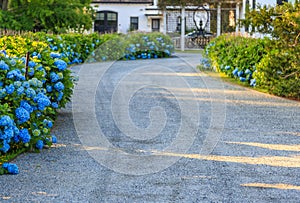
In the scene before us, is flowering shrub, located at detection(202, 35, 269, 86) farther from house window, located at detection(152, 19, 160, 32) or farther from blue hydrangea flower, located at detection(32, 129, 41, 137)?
house window, located at detection(152, 19, 160, 32)

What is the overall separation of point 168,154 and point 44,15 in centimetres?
2271

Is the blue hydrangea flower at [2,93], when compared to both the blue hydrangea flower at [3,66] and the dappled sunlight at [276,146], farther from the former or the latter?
the dappled sunlight at [276,146]

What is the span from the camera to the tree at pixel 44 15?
29.2 meters

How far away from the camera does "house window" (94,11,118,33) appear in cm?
4662

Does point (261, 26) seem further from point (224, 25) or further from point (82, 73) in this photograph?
point (224, 25)

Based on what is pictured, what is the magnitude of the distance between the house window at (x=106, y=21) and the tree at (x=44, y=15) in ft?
47.2

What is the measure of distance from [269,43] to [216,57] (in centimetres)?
581

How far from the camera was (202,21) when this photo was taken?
42906 mm

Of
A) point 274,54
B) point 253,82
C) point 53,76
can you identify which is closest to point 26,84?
point 53,76

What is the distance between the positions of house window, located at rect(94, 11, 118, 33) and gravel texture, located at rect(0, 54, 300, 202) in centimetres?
3290

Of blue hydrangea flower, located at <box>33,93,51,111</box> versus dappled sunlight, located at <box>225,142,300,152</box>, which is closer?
blue hydrangea flower, located at <box>33,93,51,111</box>

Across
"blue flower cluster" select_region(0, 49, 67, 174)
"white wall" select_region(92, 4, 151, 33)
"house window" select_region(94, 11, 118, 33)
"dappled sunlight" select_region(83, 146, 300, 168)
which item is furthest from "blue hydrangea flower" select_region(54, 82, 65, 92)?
"white wall" select_region(92, 4, 151, 33)

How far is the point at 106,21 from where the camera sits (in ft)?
154

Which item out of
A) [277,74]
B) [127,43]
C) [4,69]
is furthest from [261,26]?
[127,43]
